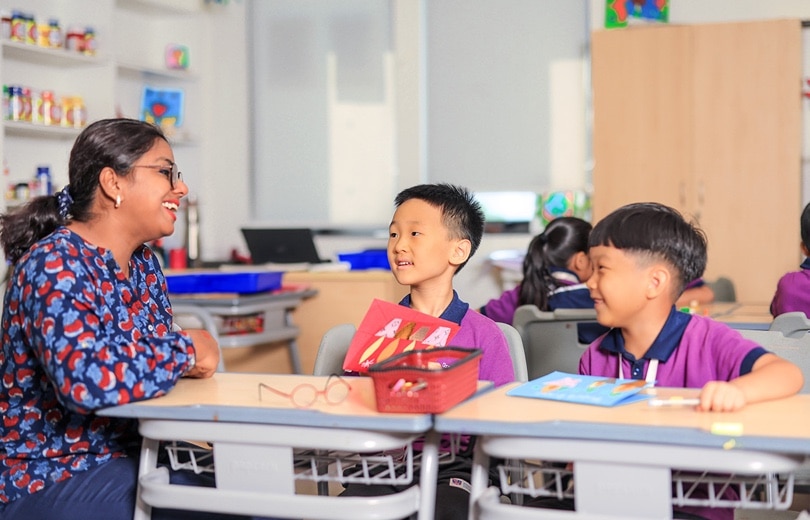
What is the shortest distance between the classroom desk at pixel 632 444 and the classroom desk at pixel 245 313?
2.58 metres

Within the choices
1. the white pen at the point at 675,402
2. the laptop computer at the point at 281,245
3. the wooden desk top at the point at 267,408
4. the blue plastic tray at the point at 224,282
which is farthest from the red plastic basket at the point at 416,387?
the laptop computer at the point at 281,245

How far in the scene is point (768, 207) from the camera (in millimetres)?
5121

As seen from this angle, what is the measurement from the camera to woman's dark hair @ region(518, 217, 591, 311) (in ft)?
10.9

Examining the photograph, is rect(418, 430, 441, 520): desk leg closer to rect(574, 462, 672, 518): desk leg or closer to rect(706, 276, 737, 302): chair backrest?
rect(574, 462, 672, 518): desk leg

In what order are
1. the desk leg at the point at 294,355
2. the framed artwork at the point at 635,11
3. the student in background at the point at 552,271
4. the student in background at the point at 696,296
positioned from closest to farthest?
the student in background at the point at 552,271
the student in background at the point at 696,296
the desk leg at the point at 294,355
the framed artwork at the point at 635,11

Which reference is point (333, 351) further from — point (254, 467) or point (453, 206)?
point (254, 467)

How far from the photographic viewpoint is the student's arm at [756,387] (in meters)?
1.48

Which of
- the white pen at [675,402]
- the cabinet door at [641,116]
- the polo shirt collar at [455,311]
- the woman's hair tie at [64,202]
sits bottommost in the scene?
the white pen at [675,402]

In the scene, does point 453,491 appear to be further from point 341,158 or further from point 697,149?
point 341,158

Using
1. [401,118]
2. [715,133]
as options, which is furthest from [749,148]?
[401,118]

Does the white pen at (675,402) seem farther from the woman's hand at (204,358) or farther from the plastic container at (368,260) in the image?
the plastic container at (368,260)

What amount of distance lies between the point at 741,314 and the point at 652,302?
1774mm

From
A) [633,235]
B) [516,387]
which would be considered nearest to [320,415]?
[516,387]

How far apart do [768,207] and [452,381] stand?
13.3 feet
